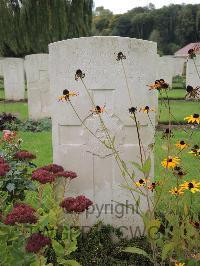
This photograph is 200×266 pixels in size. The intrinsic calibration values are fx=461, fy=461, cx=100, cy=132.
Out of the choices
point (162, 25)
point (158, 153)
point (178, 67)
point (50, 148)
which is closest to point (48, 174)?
point (158, 153)

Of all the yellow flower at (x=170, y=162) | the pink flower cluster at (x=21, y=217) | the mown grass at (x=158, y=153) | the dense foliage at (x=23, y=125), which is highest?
the yellow flower at (x=170, y=162)

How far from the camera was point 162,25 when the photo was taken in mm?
54594

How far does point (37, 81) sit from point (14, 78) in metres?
3.74

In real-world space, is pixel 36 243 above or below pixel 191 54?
below

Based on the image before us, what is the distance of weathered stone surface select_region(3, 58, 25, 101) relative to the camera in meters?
12.5

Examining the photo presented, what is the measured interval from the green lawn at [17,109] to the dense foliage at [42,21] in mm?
6972

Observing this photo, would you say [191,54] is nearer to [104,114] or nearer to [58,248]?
[104,114]

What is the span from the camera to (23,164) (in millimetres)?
3416

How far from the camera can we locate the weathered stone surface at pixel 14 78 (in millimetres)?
12523

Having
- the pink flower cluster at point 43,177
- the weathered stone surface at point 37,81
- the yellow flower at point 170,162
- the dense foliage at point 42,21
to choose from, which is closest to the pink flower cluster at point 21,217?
the pink flower cluster at point 43,177

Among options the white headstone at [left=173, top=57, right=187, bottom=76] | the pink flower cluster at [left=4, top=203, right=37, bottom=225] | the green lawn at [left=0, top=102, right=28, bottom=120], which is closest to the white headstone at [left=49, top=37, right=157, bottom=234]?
the pink flower cluster at [left=4, top=203, right=37, bottom=225]

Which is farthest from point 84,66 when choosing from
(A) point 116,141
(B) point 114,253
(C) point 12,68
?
(C) point 12,68

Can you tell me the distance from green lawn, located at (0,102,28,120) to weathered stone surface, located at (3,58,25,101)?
14.5 inches

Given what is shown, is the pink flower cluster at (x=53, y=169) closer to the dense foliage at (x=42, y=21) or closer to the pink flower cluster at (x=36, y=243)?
the pink flower cluster at (x=36, y=243)
